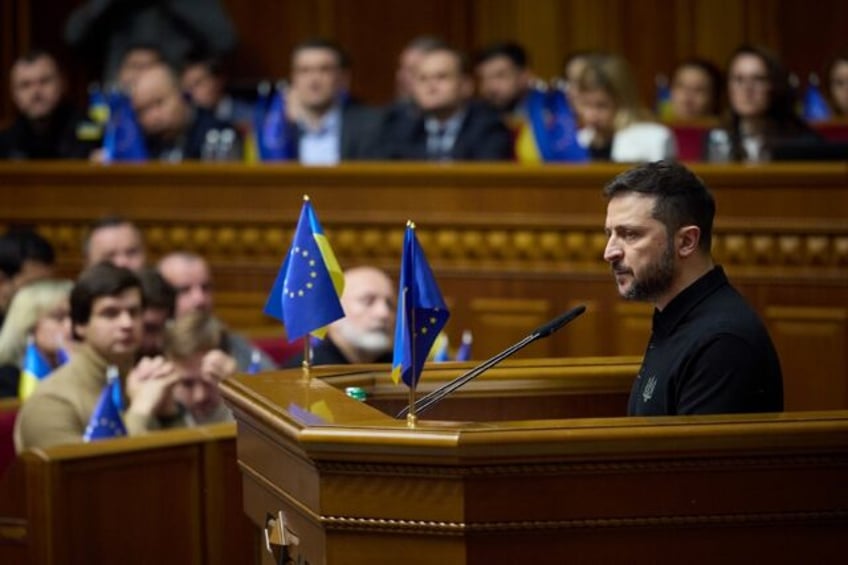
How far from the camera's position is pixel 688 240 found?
3.85 metres

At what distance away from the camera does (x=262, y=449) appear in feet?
12.7

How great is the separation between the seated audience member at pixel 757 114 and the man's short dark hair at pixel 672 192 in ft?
13.4

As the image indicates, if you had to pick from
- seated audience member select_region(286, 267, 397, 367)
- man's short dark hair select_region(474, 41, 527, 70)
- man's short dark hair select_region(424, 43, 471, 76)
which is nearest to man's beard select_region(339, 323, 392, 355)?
seated audience member select_region(286, 267, 397, 367)

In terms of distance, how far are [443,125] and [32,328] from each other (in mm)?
2596

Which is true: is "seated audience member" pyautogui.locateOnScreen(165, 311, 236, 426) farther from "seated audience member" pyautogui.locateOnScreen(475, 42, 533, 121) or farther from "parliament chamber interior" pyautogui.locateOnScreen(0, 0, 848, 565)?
"seated audience member" pyautogui.locateOnScreen(475, 42, 533, 121)

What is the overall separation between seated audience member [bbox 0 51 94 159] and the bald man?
0.72m

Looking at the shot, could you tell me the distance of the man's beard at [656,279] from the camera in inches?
151

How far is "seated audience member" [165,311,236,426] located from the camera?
6.22m

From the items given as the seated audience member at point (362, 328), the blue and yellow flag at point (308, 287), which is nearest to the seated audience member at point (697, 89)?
the seated audience member at point (362, 328)

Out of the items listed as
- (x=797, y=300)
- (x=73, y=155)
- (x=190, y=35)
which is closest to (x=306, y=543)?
(x=797, y=300)

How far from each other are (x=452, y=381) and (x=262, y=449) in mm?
413

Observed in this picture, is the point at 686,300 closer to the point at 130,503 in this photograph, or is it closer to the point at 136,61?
the point at 130,503

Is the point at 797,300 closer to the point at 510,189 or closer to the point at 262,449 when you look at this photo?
the point at 510,189

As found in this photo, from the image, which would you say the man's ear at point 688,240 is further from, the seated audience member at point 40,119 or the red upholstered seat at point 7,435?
the seated audience member at point 40,119
